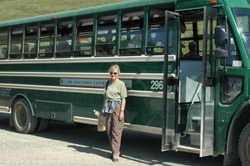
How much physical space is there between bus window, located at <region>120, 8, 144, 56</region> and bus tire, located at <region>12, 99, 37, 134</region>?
376 cm

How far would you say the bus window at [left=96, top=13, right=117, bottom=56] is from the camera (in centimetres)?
825

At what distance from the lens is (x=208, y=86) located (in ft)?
21.2

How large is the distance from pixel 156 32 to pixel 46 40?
365 cm

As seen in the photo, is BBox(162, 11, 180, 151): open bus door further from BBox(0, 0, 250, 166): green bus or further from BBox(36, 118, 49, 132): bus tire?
BBox(36, 118, 49, 132): bus tire

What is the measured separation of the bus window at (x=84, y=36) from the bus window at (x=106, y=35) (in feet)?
0.83

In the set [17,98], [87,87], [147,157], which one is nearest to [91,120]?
[87,87]

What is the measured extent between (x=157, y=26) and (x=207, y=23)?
1239mm

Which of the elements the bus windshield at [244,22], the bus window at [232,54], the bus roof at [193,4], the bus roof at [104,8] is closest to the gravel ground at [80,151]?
the bus window at [232,54]

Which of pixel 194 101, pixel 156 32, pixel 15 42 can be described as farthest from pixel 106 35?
pixel 15 42

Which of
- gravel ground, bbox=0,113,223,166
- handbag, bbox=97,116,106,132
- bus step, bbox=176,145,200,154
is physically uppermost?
handbag, bbox=97,116,106,132

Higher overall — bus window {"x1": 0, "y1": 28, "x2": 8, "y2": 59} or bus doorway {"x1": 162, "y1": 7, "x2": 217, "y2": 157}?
bus window {"x1": 0, "y1": 28, "x2": 8, "y2": 59}

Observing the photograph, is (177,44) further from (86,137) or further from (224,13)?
(86,137)

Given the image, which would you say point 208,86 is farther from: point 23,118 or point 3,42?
point 3,42

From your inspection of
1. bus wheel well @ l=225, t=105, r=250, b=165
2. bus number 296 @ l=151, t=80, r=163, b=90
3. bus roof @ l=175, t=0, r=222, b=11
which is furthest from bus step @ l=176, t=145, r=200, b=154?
bus roof @ l=175, t=0, r=222, b=11
